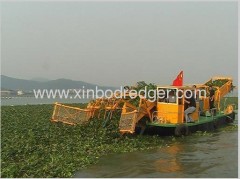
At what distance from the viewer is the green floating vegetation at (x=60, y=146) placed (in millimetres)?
10484

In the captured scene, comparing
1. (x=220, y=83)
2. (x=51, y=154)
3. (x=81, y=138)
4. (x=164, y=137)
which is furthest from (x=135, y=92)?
(x=220, y=83)

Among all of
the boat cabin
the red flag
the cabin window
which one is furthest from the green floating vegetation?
the red flag

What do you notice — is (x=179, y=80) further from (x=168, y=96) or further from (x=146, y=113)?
(x=146, y=113)

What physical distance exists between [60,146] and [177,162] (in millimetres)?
4418

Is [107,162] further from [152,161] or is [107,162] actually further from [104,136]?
[104,136]

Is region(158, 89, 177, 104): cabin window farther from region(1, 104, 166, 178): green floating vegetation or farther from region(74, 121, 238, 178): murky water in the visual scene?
region(74, 121, 238, 178): murky water

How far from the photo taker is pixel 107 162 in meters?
12.0

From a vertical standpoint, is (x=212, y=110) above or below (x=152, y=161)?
above

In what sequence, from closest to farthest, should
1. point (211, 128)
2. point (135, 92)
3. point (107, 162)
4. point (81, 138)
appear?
point (107, 162) → point (81, 138) → point (135, 92) → point (211, 128)

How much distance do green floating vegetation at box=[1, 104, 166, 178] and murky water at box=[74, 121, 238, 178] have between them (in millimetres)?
556

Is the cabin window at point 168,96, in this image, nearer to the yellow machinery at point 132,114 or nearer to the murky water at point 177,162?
the yellow machinery at point 132,114

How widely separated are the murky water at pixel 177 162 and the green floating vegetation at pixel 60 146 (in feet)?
1.83

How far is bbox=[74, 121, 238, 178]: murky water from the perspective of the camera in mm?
10719

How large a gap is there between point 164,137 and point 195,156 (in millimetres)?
3430
